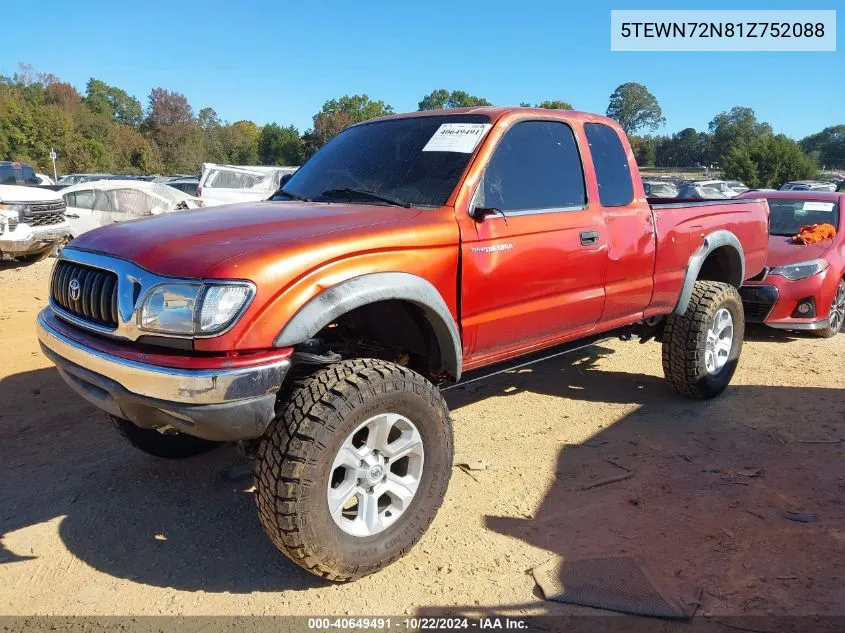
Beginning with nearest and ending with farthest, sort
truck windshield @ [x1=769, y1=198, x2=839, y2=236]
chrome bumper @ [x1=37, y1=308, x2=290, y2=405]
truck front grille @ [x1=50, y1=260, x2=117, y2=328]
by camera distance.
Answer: chrome bumper @ [x1=37, y1=308, x2=290, y2=405]
truck front grille @ [x1=50, y1=260, x2=117, y2=328]
truck windshield @ [x1=769, y1=198, x2=839, y2=236]

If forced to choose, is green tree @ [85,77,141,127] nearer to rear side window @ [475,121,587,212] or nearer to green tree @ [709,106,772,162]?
green tree @ [709,106,772,162]

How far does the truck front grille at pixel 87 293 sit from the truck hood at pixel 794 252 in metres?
6.33

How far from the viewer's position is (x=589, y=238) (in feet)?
12.4

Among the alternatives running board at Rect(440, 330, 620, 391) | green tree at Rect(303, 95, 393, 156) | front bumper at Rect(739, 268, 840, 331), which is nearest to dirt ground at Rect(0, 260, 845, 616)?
running board at Rect(440, 330, 620, 391)

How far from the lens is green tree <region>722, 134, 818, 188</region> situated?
129 feet

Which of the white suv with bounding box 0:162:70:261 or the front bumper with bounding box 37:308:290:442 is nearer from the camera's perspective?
the front bumper with bounding box 37:308:290:442

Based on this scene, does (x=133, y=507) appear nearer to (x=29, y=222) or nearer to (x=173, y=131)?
(x=29, y=222)

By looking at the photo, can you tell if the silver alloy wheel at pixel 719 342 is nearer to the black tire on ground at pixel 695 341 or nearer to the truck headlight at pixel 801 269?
the black tire on ground at pixel 695 341

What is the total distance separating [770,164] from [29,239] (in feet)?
134

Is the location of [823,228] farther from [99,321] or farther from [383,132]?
[99,321]

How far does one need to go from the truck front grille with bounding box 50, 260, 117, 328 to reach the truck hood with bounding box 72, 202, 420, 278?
0.11m

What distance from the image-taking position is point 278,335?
2.46 metres

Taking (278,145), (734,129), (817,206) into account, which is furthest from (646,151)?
(817,206)

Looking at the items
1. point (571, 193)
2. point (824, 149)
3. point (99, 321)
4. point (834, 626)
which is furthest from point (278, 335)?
point (824, 149)
